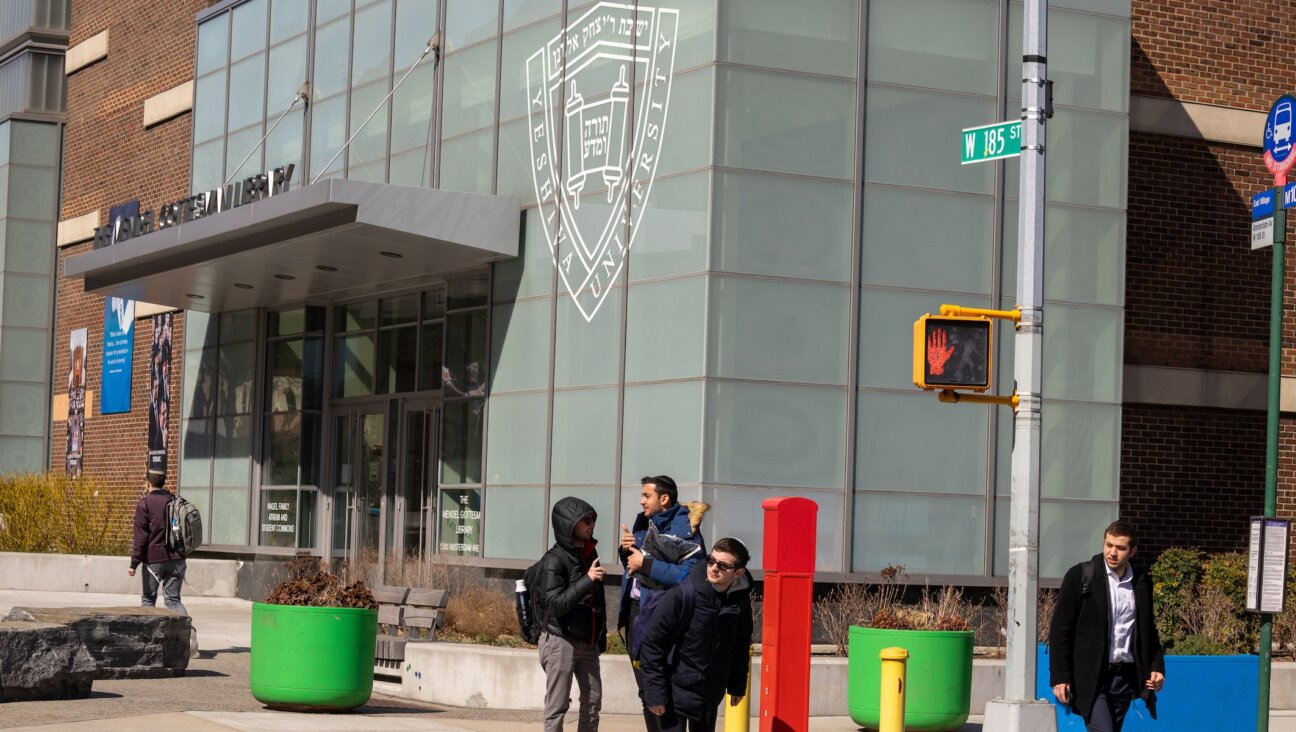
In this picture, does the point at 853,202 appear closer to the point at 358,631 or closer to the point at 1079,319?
the point at 1079,319

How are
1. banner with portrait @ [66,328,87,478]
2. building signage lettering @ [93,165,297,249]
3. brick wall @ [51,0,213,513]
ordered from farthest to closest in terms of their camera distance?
banner with portrait @ [66,328,87,478] < brick wall @ [51,0,213,513] < building signage lettering @ [93,165,297,249]

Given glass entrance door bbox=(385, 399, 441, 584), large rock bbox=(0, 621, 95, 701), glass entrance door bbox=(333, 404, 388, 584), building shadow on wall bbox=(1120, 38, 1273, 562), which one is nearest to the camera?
large rock bbox=(0, 621, 95, 701)

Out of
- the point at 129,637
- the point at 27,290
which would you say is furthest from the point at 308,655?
the point at 27,290

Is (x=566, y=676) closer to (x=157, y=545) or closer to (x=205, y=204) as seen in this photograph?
(x=157, y=545)

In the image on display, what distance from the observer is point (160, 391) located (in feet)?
106

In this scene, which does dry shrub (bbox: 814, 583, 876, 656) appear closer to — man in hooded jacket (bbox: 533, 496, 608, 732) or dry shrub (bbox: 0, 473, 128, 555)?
man in hooded jacket (bbox: 533, 496, 608, 732)

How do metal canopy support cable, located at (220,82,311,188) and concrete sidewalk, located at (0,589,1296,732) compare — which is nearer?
concrete sidewalk, located at (0,589,1296,732)

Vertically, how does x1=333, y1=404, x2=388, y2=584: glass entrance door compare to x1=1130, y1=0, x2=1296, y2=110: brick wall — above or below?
below

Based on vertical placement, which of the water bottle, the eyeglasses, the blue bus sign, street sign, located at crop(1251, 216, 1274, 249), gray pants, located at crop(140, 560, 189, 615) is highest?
the blue bus sign

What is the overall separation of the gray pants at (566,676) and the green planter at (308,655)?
3352 mm

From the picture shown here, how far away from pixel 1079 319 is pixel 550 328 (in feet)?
20.7

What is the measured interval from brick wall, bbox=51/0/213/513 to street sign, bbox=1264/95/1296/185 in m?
22.5

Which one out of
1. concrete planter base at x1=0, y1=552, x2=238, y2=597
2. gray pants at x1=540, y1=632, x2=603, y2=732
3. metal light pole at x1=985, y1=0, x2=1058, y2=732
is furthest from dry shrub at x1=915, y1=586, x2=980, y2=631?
concrete planter base at x1=0, y1=552, x2=238, y2=597

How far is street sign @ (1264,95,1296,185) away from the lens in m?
13.6
